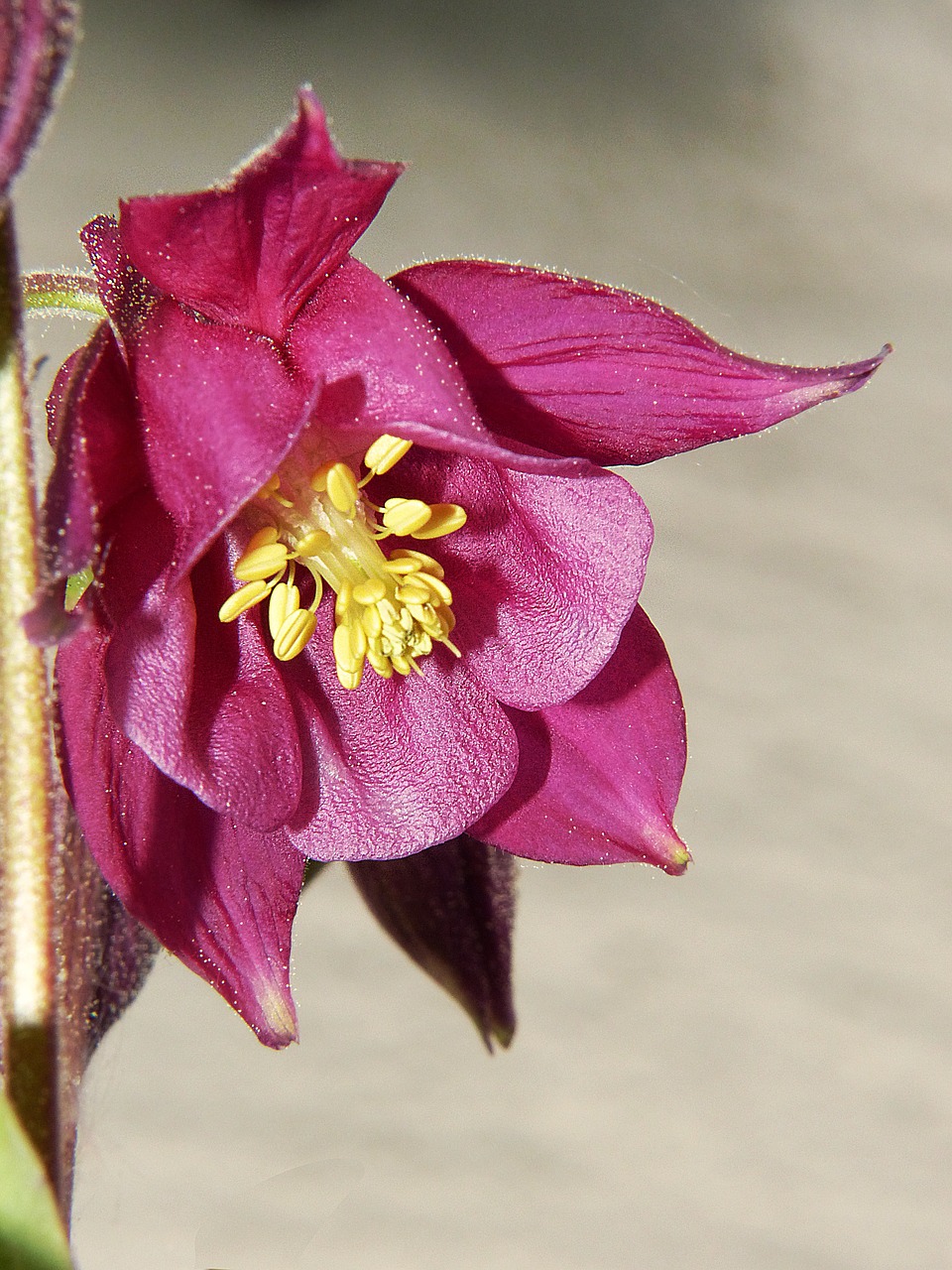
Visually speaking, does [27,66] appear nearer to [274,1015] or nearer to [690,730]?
[274,1015]

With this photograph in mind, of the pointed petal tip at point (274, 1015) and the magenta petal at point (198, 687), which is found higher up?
the magenta petal at point (198, 687)

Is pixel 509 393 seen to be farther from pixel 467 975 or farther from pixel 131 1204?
→ pixel 131 1204

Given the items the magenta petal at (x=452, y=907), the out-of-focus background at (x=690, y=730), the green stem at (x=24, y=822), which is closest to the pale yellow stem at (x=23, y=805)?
the green stem at (x=24, y=822)

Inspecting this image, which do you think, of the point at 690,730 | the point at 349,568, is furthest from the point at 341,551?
the point at 690,730

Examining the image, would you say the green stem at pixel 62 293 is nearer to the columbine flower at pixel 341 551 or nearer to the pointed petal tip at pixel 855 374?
the columbine flower at pixel 341 551

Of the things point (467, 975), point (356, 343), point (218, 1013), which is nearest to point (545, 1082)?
point (218, 1013)
